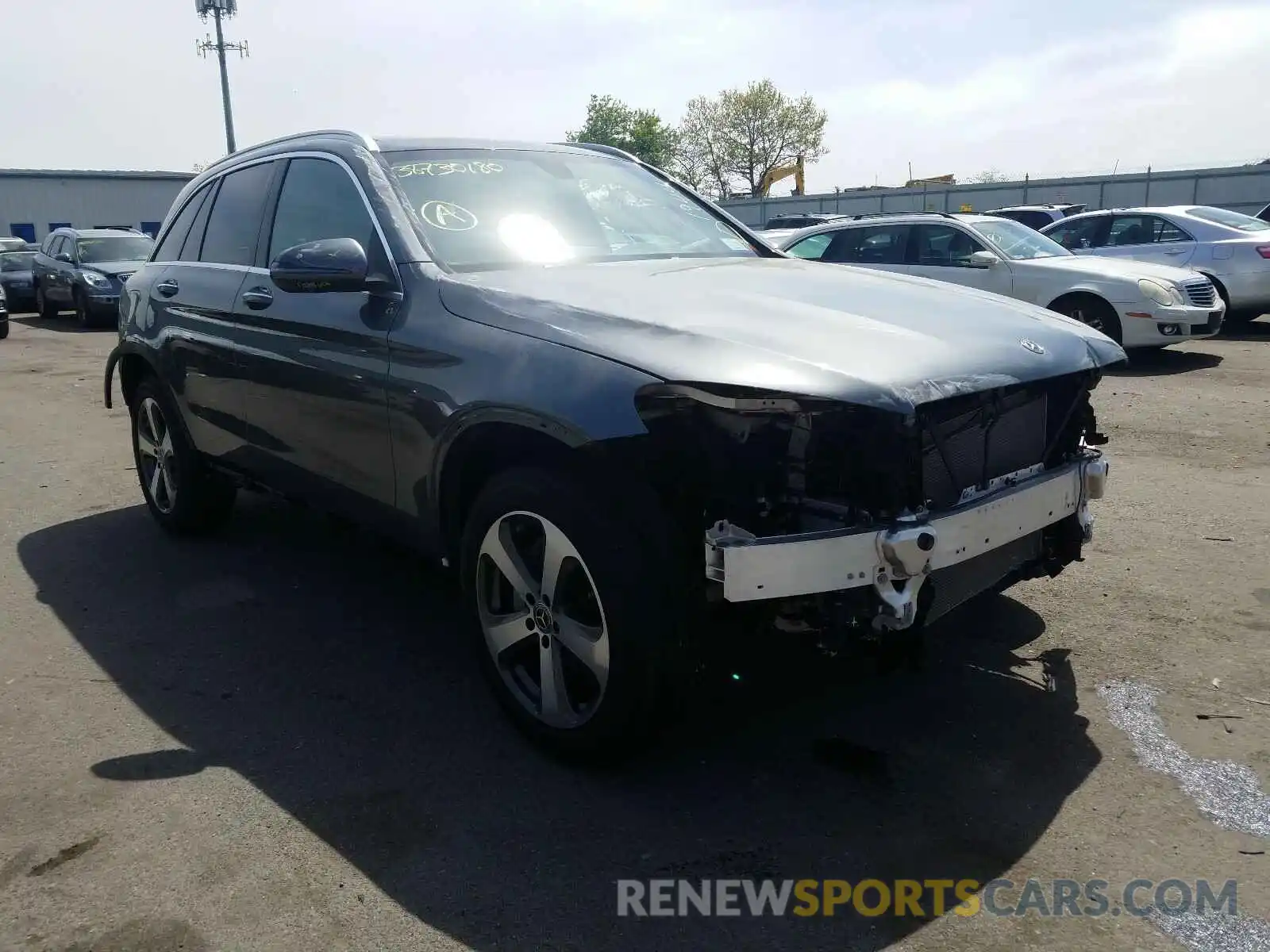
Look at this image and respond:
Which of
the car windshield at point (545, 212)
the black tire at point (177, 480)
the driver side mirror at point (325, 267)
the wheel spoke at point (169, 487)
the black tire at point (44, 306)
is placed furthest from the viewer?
the black tire at point (44, 306)

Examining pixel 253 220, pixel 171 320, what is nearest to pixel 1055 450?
pixel 253 220

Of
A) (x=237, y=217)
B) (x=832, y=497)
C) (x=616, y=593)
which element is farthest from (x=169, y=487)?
(x=832, y=497)

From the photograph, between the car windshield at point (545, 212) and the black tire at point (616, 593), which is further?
the car windshield at point (545, 212)

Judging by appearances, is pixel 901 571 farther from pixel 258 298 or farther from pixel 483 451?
pixel 258 298

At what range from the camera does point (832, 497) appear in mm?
2645

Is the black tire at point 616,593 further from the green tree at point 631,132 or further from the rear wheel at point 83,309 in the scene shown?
the green tree at point 631,132

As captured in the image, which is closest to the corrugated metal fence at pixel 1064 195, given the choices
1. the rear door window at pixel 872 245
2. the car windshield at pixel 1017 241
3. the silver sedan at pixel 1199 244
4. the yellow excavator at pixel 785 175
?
the yellow excavator at pixel 785 175

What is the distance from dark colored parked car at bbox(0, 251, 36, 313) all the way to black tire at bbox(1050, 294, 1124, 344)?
1992 cm

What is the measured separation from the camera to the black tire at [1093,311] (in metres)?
10.6

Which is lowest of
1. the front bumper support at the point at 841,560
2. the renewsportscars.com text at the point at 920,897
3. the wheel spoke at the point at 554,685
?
the renewsportscars.com text at the point at 920,897

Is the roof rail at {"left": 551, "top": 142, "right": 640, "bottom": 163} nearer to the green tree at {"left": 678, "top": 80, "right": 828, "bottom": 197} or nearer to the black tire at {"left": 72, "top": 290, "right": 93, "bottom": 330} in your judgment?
the black tire at {"left": 72, "top": 290, "right": 93, "bottom": 330}

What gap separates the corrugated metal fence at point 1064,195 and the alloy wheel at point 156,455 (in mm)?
31739

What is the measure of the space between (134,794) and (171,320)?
8.98 feet

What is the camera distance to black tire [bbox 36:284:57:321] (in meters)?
19.7
